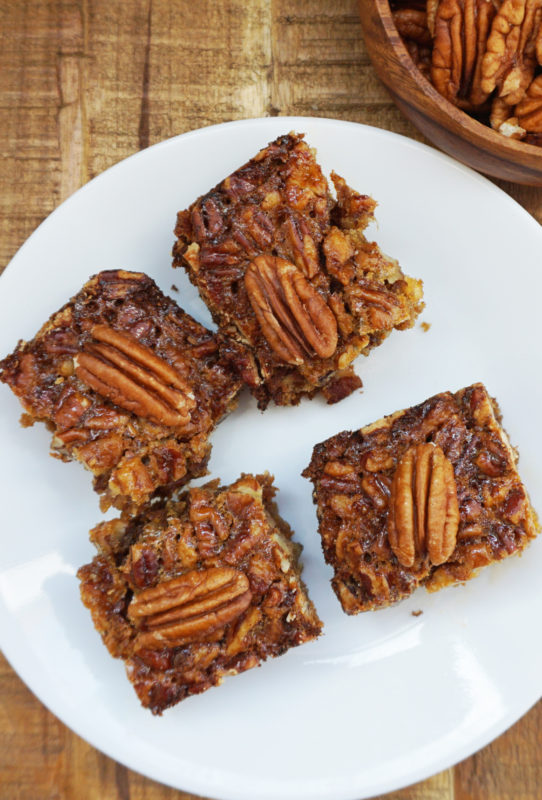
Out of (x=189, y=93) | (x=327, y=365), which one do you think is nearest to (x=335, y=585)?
(x=327, y=365)

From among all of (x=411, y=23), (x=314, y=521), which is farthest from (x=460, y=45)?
(x=314, y=521)

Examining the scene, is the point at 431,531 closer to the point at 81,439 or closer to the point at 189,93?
the point at 81,439

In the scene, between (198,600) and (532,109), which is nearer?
(198,600)

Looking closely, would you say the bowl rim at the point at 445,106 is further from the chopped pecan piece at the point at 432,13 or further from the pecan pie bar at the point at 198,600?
the pecan pie bar at the point at 198,600

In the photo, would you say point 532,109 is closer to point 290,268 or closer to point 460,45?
point 460,45

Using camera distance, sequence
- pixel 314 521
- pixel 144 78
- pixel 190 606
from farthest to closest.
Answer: pixel 144 78 → pixel 314 521 → pixel 190 606

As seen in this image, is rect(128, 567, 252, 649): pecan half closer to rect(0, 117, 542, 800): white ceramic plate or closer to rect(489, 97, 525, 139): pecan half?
rect(0, 117, 542, 800): white ceramic plate

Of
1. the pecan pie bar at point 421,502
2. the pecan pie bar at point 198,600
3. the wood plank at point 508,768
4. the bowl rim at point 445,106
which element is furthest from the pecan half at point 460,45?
the wood plank at point 508,768
